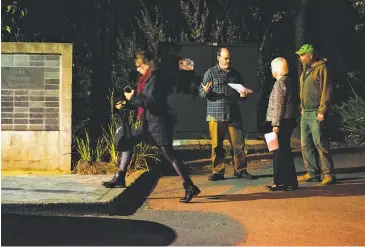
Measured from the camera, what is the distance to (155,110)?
787 cm

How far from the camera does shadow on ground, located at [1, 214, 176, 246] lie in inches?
234

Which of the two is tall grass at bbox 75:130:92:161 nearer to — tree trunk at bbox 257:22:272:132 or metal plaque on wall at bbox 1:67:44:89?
metal plaque on wall at bbox 1:67:44:89

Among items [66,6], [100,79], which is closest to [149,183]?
[100,79]

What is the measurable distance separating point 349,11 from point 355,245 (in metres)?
13.6

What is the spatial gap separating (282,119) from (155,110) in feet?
5.92

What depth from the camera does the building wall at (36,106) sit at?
9.66 m

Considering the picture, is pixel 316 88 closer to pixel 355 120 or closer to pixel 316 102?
pixel 316 102

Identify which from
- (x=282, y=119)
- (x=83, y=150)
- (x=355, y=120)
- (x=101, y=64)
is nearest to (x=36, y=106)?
(x=83, y=150)

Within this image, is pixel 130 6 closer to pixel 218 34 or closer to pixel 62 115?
pixel 218 34

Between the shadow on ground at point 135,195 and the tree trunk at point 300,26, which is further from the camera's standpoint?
the tree trunk at point 300,26

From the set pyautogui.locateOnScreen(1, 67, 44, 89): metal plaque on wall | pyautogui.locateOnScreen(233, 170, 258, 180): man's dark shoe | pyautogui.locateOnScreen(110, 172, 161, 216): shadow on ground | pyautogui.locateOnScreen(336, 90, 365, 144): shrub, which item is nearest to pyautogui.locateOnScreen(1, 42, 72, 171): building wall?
pyautogui.locateOnScreen(1, 67, 44, 89): metal plaque on wall

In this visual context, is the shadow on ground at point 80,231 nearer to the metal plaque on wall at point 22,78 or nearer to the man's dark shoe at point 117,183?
the man's dark shoe at point 117,183

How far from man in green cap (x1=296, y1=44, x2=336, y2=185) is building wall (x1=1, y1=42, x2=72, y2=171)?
11.0 ft

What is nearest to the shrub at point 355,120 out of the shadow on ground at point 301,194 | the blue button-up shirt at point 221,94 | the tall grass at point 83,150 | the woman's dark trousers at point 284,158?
the shadow on ground at point 301,194
